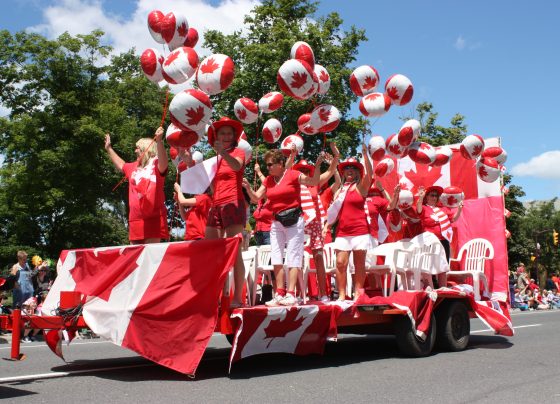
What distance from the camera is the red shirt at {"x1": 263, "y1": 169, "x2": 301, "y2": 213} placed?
723 cm

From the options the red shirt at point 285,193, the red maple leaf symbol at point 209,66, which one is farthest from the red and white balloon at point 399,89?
the red maple leaf symbol at point 209,66

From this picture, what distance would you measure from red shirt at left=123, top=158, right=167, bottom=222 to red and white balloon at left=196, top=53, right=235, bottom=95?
0.98 meters

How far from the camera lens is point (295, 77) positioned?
25.2ft

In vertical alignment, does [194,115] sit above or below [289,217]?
above

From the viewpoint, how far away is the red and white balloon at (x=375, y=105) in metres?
8.41

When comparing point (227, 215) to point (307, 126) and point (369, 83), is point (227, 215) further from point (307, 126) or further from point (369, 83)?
point (369, 83)

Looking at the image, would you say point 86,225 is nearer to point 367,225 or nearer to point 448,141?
point 448,141

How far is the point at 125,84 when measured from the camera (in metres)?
37.6

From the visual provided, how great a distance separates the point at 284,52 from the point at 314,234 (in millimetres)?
19263

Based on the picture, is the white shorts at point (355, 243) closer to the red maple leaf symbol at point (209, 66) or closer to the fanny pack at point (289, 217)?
the fanny pack at point (289, 217)

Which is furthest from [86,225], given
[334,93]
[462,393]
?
[462,393]

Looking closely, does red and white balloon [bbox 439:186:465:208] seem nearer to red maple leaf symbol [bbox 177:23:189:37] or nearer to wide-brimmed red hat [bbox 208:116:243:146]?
wide-brimmed red hat [bbox 208:116:243:146]

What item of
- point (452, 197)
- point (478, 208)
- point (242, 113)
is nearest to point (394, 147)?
point (452, 197)

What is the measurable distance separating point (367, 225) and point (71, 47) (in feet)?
67.0
